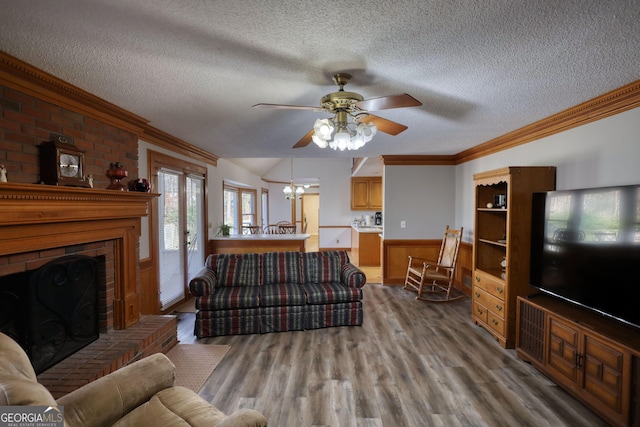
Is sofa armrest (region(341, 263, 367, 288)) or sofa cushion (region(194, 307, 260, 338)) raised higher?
sofa armrest (region(341, 263, 367, 288))

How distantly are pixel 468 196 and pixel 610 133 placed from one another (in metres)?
2.37

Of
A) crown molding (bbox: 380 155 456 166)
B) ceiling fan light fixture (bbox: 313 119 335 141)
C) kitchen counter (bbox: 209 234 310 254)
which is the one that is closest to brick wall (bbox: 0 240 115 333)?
ceiling fan light fixture (bbox: 313 119 335 141)

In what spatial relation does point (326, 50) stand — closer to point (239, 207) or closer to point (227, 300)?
point (227, 300)

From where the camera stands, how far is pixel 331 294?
3.42 meters

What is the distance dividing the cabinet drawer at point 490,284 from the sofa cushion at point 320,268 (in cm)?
167

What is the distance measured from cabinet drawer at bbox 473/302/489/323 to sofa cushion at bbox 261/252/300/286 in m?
2.19

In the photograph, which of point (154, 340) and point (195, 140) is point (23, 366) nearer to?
point (154, 340)

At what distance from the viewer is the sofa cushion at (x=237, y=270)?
364 cm

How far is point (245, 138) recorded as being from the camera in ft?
12.3

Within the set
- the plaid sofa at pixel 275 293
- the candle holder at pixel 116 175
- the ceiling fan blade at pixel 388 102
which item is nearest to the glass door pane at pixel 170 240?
the plaid sofa at pixel 275 293

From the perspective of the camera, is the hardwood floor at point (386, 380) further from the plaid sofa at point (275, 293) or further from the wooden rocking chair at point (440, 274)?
the wooden rocking chair at point (440, 274)

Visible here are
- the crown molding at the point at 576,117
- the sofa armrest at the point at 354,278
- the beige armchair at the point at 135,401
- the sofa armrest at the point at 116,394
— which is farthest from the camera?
the sofa armrest at the point at 354,278

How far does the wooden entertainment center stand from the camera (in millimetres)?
1776

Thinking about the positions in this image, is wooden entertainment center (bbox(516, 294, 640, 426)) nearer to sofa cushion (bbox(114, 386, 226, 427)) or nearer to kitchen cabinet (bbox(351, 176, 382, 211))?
sofa cushion (bbox(114, 386, 226, 427))
